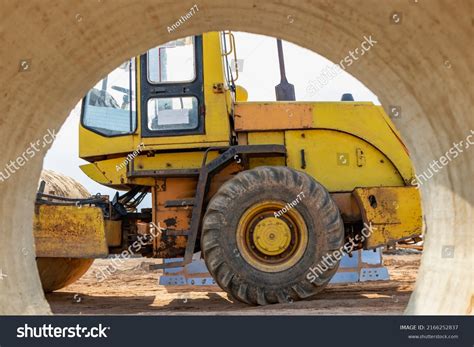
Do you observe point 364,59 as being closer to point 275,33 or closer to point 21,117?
point 275,33

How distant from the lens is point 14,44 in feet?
10.9

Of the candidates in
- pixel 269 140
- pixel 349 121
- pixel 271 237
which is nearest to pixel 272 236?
pixel 271 237

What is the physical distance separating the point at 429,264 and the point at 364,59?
151 centimetres

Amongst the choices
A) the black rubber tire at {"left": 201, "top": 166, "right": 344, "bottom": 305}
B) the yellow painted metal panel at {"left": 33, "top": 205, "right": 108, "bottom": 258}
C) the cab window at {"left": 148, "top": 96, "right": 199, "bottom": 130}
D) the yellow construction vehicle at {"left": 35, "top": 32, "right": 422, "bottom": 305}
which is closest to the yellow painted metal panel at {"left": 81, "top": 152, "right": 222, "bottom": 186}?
the yellow construction vehicle at {"left": 35, "top": 32, "right": 422, "bottom": 305}

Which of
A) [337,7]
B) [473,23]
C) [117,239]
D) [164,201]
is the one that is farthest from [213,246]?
[473,23]

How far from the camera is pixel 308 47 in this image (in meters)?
4.25

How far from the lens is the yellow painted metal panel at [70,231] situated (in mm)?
6902

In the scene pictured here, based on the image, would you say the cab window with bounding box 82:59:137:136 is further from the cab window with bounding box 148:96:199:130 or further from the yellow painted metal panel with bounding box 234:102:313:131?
the yellow painted metal panel with bounding box 234:102:313:131

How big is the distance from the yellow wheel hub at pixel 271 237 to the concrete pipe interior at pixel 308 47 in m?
2.65

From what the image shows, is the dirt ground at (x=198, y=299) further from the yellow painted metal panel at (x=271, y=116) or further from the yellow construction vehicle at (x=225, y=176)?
the yellow painted metal panel at (x=271, y=116)

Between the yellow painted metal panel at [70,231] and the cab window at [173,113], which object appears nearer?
the yellow painted metal panel at [70,231]

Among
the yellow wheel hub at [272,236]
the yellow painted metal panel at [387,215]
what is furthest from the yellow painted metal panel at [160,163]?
the yellow painted metal panel at [387,215]

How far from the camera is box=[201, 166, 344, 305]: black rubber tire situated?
633 centimetres
